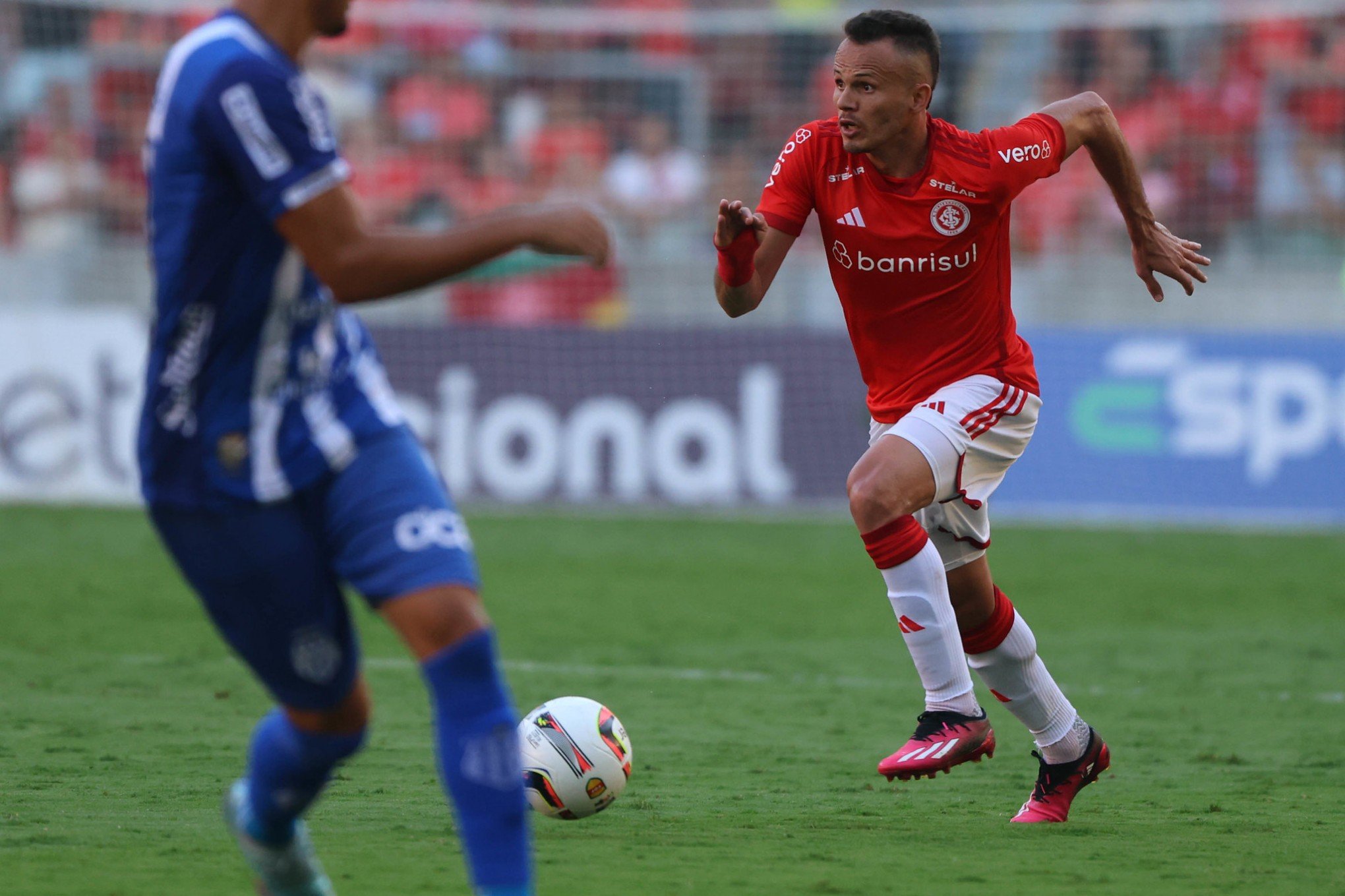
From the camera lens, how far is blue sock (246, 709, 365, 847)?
3.59 meters

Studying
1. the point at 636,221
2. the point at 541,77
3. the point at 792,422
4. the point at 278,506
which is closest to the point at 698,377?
the point at 792,422

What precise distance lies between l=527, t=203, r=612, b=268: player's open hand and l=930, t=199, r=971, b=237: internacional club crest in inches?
85.2

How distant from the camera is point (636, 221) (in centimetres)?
1633

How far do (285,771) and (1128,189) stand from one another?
3.32m

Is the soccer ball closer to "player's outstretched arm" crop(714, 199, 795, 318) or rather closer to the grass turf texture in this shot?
the grass turf texture

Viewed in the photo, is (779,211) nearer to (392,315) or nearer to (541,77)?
(392,315)

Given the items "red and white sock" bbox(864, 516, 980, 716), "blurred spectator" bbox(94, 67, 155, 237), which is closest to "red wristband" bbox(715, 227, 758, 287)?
"red and white sock" bbox(864, 516, 980, 716)

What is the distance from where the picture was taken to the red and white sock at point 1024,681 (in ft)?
17.5

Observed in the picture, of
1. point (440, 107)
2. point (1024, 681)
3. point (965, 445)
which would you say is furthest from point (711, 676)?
point (440, 107)

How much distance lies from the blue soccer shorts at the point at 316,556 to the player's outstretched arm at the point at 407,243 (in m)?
0.35

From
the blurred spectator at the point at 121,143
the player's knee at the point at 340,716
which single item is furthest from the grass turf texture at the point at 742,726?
the blurred spectator at the point at 121,143

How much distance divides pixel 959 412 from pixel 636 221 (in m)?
11.3

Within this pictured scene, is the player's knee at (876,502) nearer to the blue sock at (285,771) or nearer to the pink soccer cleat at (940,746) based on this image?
the pink soccer cleat at (940,746)

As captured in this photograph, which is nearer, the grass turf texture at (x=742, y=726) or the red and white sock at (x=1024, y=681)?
the grass turf texture at (x=742, y=726)
